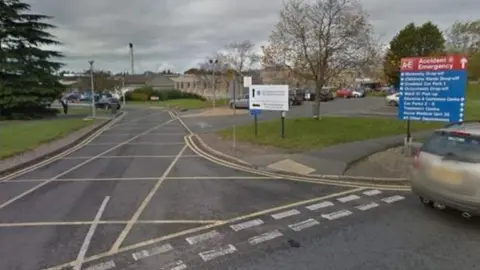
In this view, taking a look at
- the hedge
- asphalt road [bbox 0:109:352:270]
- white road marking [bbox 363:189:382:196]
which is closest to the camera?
asphalt road [bbox 0:109:352:270]

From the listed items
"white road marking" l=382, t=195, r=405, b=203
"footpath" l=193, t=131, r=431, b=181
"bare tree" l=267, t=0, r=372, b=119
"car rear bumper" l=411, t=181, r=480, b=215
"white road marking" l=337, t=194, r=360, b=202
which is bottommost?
"white road marking" l=382, t=195, r=405, b=203

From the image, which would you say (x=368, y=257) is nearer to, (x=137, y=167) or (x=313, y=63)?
(x=137, y=167)

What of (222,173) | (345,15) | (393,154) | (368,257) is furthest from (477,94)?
(368,257)

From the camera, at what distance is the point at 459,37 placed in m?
51.3

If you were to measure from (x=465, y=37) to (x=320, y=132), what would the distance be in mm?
45466

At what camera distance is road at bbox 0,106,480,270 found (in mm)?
4656

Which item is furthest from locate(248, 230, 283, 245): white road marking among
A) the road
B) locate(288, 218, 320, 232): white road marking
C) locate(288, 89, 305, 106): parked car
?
locate(288, 89, 305, 106): parked car

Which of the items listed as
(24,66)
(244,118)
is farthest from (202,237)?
(24,66)

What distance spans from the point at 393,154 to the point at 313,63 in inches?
290

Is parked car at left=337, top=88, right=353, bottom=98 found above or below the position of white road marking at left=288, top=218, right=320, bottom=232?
above

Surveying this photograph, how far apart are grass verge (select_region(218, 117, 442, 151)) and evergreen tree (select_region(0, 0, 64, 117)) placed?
2043cm

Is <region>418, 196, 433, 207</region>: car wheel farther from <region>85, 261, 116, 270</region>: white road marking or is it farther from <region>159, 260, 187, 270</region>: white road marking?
<region>85, 261, 116, 270</region>: white road marking

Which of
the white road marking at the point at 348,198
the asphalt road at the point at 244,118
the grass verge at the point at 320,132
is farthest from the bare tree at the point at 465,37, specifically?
the white road marking at the point at 348,198

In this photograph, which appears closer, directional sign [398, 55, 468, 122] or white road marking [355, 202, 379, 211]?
white road marking [355, 202, 379, 211]
